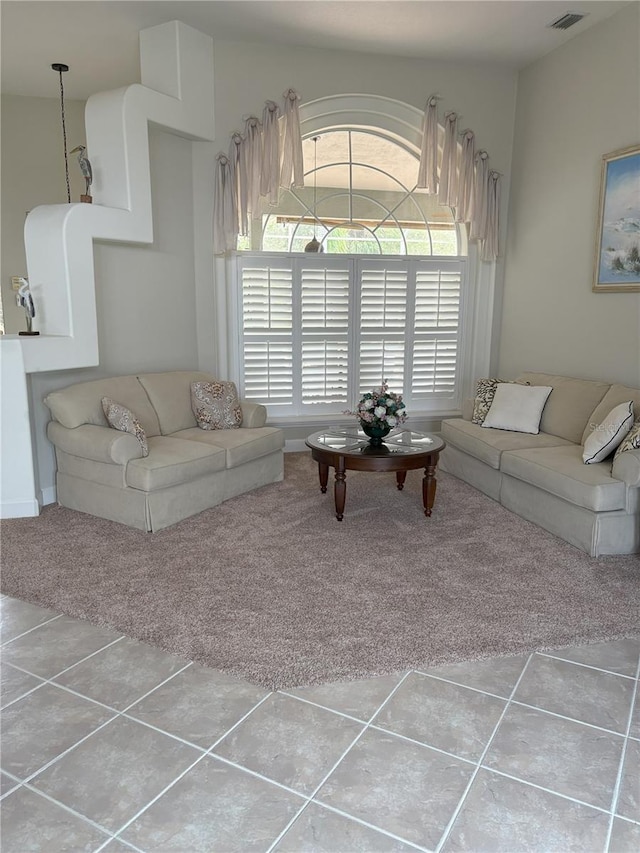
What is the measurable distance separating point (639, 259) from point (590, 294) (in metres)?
0.54

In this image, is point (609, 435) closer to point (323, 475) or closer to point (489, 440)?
point (489, 440)

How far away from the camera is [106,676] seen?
95.3 inches

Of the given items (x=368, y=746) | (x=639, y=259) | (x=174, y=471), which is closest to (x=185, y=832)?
(x=368, y=746)

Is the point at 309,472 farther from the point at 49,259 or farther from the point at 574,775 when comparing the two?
the point at 574,775

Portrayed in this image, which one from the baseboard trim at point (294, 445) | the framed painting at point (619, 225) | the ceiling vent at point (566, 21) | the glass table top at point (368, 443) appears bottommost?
the baseboard trim at point (294, 445)

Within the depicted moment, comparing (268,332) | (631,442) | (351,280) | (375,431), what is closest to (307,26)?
(351,280)

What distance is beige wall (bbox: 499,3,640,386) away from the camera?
14.6ft

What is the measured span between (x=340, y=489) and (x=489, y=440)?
4.02 feet

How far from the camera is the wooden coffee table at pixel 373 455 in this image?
387 centimetres

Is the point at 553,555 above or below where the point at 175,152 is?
below

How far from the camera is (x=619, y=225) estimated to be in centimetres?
445

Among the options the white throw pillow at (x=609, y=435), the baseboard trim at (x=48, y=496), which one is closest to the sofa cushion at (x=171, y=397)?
the baseboard trim at (x=48, y=496)

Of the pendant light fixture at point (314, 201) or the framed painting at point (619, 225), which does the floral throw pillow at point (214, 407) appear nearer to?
the pendant light fixture at point (314, 201)

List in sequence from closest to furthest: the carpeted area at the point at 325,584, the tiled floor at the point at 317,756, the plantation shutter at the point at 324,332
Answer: the tiled floor at the point at 317,756 < the carpeted area at the point at 325,584 < the plantation shutter at the point at 324,332
